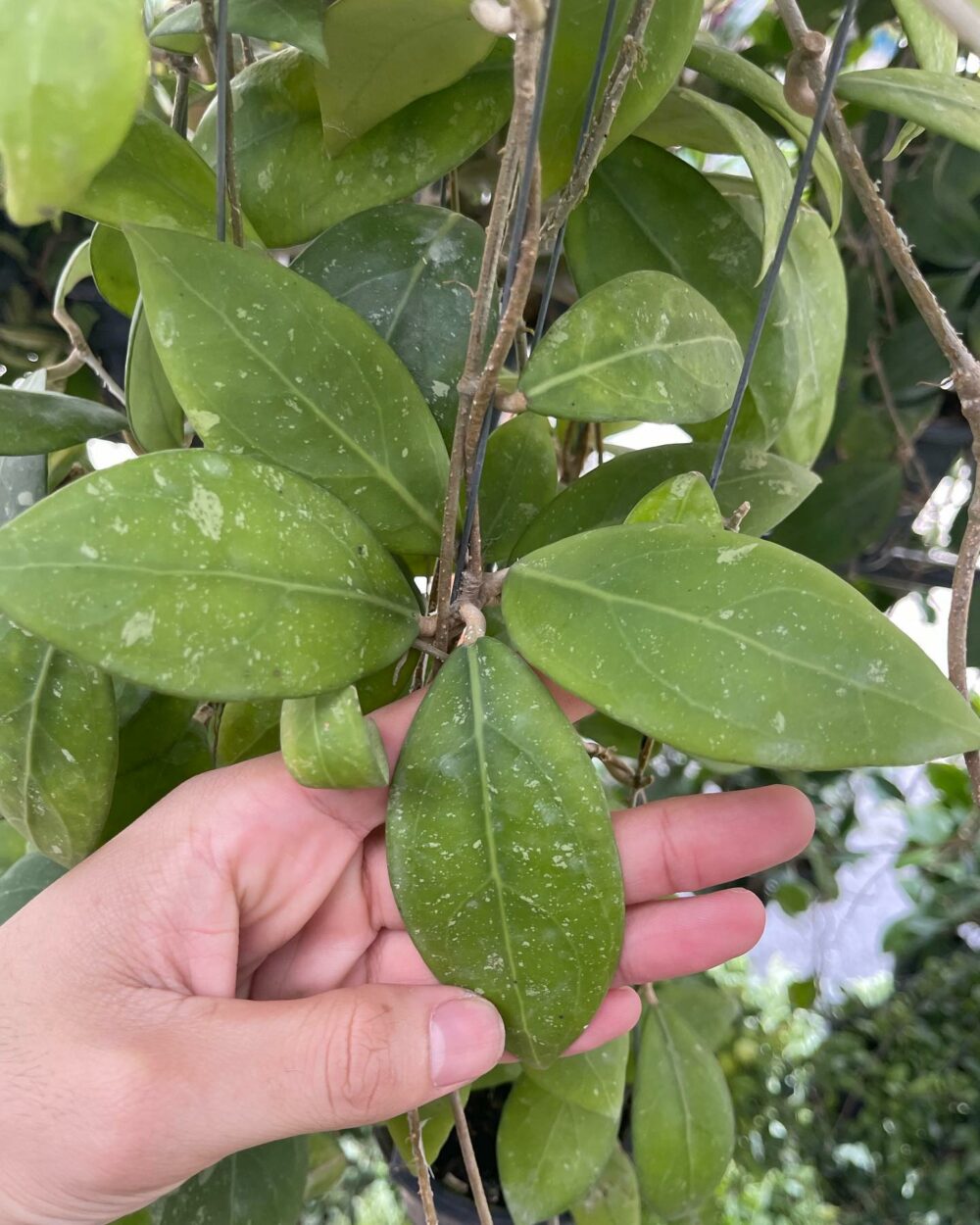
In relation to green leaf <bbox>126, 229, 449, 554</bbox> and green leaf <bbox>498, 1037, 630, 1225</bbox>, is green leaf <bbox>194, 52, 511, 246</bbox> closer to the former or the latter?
green leaf <bbox>126, 229, 449, 554</bbox>

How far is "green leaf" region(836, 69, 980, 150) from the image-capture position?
34 cm

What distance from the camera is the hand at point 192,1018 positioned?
0.39m

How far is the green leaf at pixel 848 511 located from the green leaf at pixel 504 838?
48 centimetres

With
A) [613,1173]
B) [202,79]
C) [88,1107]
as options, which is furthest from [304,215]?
[613,1173]

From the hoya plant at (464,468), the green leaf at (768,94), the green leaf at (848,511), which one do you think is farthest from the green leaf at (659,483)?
the green leaf at (848,511)

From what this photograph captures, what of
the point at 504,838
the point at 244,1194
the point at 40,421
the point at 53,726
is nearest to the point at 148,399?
the point at 40,421

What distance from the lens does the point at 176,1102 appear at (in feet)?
1.29

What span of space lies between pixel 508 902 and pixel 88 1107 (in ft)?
0.73

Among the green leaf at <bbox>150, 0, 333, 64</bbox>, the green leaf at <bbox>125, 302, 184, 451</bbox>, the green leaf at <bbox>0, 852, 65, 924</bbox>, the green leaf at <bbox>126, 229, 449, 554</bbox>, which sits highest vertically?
the green leaf at <bbox>150, 0, 333, 64</bbox>

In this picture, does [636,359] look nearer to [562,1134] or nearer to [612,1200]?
[562,1134]

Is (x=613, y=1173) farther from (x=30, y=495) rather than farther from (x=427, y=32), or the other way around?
(x=427, y=32)

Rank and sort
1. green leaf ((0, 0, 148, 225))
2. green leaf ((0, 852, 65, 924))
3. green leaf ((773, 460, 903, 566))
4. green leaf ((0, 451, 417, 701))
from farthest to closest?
A: 1. green leaf ((773, 460, 903, 566))
2. green leaf ((0, 852, 65, 924))
3. green leaf ((0, 451, 417, 701))
4. green leaf ((0, 0, 148, 225))

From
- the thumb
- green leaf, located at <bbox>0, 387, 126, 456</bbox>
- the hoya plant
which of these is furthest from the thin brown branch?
the thumb

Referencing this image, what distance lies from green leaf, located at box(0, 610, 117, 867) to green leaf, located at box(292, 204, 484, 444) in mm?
186
